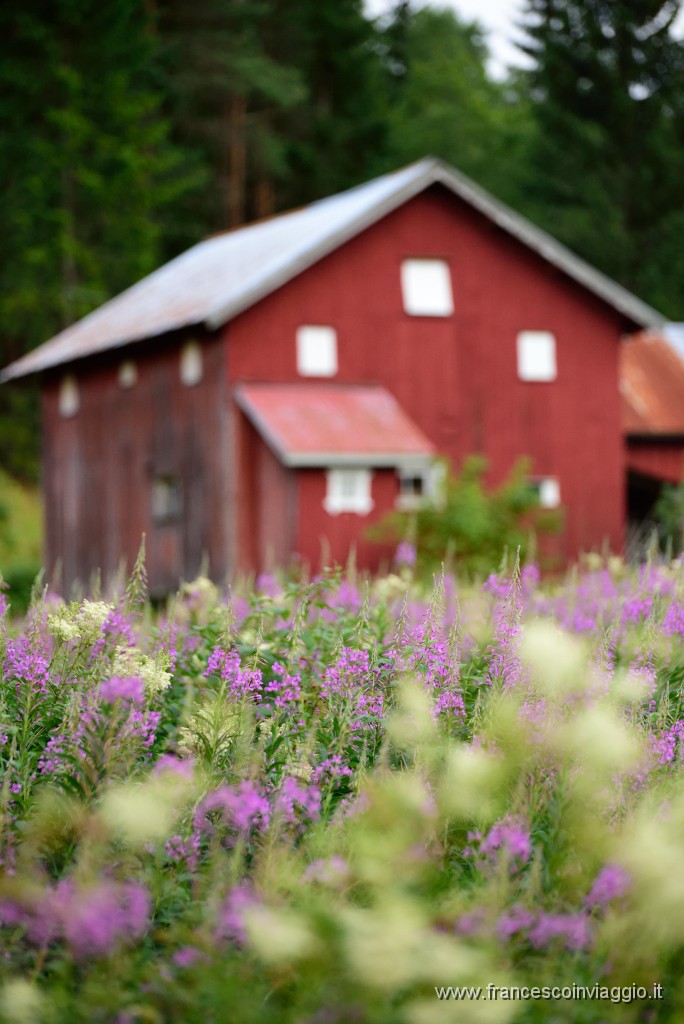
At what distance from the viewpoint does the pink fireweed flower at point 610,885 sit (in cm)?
394

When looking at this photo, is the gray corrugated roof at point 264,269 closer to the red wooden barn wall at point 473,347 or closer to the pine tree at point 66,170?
the red wooden barn wall at point 473,347

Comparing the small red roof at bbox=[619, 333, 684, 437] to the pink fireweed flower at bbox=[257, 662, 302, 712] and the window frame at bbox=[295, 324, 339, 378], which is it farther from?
the pink fireweed flower at bbox=[257, 662, 302, 712]

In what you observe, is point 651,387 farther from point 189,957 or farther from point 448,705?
point 189,957

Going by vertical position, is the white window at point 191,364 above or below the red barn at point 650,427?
above

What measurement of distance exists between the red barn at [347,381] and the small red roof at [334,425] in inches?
1.5

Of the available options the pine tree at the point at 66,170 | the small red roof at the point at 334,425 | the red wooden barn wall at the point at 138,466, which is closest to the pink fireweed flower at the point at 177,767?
the small red roof at the point at 334,425

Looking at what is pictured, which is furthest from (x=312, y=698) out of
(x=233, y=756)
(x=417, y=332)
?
(x=417, y=332)

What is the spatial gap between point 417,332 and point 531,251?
8.33ft

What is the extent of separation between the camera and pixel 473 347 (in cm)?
2517

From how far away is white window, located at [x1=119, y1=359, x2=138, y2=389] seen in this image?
2638cm

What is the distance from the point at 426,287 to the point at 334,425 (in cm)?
377

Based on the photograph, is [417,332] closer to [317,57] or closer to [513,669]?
[513,669]

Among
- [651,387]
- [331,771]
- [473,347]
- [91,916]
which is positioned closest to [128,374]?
[473,347]

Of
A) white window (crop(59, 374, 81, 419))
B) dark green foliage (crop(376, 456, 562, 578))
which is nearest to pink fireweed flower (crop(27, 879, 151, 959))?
A: dark green foliage (crop(376, 456, 562, 578))
